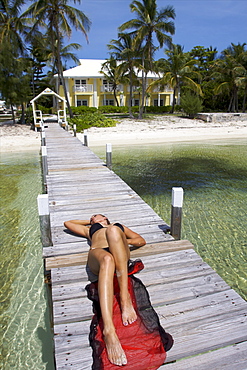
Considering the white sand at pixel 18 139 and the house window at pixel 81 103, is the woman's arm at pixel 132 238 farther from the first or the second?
the house window at pixel 81 103

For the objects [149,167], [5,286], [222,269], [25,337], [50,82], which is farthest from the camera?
[50,82]

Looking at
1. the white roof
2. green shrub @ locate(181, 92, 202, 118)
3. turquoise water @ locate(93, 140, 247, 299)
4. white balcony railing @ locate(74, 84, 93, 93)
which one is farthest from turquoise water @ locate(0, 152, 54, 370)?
the white roof

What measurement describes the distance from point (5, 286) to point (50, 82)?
149ft

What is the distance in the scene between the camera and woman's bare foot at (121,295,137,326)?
8.87ft

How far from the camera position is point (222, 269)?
523 cm

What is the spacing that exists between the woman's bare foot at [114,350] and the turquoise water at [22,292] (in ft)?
4.63

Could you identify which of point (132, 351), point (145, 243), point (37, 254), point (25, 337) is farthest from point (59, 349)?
point (37, 254)

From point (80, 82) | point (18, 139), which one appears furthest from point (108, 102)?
point (18, 139)

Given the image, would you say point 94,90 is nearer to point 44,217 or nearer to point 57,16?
point 57,16

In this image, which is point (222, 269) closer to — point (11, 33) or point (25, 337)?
point (25, 337)

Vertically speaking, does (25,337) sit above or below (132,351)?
below

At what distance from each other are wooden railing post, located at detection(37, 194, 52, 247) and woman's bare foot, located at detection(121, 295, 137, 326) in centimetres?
215

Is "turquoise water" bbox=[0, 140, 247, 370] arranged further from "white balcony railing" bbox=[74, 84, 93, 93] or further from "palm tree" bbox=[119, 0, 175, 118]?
"white balcony railing" bbox=[74, 84, 93, 93]

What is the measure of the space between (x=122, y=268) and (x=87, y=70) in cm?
4703
